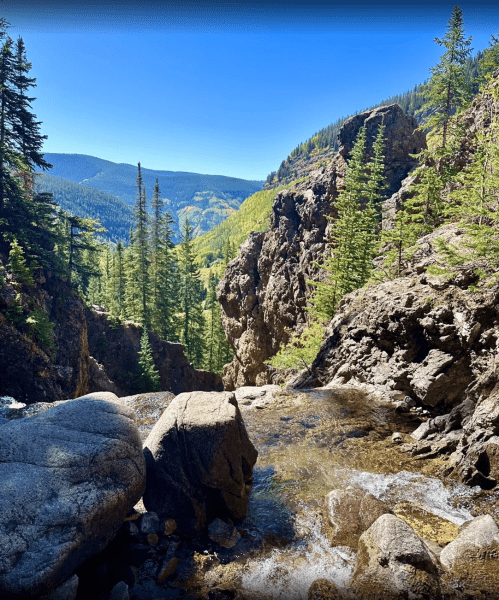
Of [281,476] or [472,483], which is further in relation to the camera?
[281,476]

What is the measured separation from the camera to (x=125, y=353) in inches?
1699

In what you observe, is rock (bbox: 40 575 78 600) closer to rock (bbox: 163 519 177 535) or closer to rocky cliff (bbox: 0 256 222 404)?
rock (bbox: 163 519 177 535)

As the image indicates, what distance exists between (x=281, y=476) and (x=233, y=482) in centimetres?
278

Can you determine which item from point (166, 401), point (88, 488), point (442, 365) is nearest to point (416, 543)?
point (88, 488)

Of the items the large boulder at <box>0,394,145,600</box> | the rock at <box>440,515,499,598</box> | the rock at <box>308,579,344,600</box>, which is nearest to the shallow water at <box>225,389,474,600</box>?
the rock at <box>308,579,344,600</box>

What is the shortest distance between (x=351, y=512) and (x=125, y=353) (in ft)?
128

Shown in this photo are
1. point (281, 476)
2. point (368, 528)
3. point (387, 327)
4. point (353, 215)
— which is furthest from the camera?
point (353, 215)

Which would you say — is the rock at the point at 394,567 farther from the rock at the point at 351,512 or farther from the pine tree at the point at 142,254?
the pine tree at the point at 142,254

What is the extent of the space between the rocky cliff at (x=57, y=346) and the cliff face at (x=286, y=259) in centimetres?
1256

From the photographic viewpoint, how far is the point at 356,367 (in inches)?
772

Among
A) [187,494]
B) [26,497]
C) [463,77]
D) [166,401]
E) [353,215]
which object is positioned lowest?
[166,401]

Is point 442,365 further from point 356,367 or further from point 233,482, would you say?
point 233,482

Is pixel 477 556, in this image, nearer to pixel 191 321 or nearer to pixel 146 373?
pixel 146 373

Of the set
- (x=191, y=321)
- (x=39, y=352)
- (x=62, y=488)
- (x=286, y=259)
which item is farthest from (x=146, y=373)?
(x=62, y=488)
